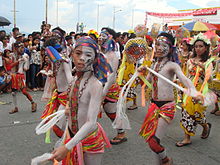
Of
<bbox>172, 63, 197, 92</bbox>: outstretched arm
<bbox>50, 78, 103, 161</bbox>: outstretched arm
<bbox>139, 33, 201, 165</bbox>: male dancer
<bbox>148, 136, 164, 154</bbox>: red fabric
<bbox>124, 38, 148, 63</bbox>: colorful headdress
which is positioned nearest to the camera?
<bbox>50, 78, 103, 161</bbox>: outstretched arm

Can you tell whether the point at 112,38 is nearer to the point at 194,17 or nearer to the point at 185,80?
the point at 185,80

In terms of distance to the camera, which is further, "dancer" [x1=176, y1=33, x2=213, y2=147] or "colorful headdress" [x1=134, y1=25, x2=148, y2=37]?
"colorful headdress" [x1=134, y1=25, x2=148, y2=37]

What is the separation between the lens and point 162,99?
3229 millimetres

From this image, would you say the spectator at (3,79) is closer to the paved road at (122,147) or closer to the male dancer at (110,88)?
the paved road at (122,147)

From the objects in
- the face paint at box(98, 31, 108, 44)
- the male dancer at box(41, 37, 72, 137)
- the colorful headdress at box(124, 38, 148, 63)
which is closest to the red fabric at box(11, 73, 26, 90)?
the male dancer at box(41, 37, 72, 137)

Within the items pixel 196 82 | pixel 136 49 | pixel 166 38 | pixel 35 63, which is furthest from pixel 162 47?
pixel 35 63

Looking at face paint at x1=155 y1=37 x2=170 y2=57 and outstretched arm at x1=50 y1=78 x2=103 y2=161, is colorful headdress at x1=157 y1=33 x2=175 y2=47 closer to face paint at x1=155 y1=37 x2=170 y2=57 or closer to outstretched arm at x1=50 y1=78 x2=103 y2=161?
face paint at x1=155 y1=37 x2=170 y2=57

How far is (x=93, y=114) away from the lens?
2.07 metres

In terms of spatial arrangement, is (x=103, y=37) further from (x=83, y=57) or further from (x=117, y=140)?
(x=83, y=57)

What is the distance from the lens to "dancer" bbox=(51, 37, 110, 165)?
2116 mm

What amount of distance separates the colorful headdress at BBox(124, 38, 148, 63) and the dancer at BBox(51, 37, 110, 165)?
1153 mm

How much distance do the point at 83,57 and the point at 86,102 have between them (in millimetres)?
389

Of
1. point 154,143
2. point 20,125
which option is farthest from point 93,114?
point 20,125

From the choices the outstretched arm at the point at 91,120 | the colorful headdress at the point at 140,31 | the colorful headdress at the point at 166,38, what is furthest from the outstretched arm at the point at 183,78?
the colorful headdress at the point at 140,31
